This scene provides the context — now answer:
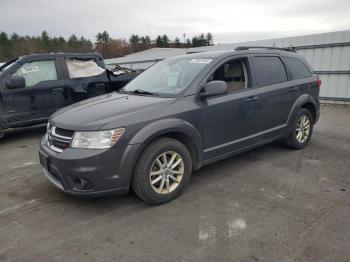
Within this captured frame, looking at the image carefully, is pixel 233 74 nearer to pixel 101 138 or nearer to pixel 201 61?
pixel 201 61

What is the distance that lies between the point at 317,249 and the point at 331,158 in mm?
2722

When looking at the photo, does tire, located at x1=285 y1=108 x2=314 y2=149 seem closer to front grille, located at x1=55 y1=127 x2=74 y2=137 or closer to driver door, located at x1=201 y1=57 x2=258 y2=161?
driver door, located at x1=201 y1=57 x2=258 y2=161

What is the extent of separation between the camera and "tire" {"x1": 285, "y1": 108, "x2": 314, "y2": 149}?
16.9ft

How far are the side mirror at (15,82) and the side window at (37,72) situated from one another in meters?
0.22

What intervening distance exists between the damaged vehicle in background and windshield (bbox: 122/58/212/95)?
2974 millimetres

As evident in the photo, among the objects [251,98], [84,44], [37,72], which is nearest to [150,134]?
[251,98]

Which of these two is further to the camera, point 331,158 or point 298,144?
point 298,144

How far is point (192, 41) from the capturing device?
3221 inches

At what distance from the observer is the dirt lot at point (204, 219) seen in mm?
2645

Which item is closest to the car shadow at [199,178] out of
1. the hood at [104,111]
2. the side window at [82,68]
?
the hood at [104,111]

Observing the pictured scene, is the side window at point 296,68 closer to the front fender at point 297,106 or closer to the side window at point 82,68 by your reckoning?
the front fender at point 297,106

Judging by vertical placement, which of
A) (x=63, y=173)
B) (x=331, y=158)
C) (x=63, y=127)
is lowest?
(x=331, y=158)

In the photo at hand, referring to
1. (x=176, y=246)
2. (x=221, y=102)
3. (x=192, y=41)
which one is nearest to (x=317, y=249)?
Answer: (x=176, y=246)

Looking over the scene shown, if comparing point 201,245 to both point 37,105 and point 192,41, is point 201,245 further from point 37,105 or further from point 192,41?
point 192,41
